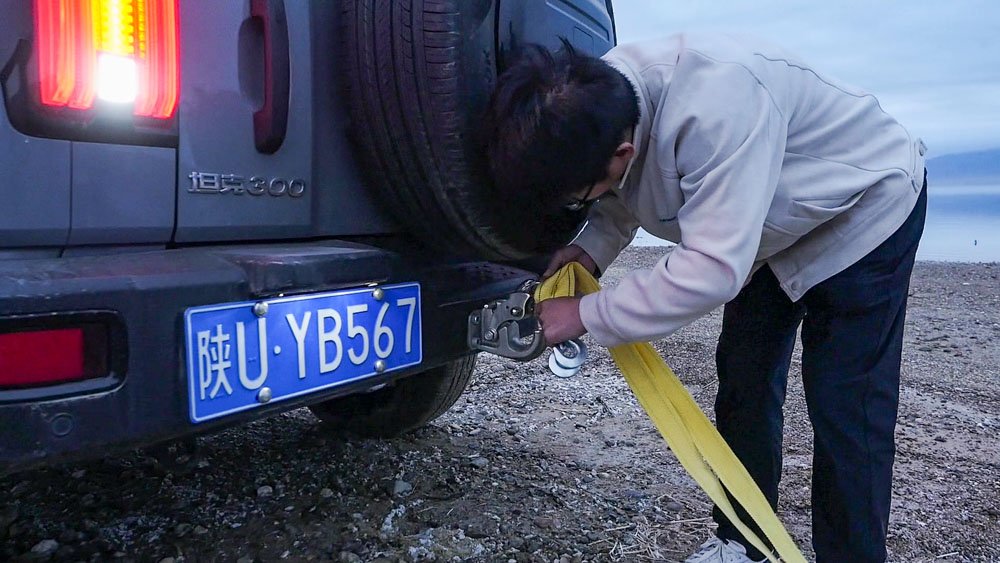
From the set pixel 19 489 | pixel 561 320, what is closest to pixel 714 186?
pixel 561 320

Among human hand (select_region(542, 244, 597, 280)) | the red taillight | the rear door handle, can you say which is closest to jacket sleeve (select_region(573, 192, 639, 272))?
human hand (select_region(542, 244, 597, 280))

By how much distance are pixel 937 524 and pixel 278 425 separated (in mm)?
2112

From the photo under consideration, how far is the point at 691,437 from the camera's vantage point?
1717mm

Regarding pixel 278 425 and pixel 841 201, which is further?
pixel 278 425

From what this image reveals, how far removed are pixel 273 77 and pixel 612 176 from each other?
0.66 meters

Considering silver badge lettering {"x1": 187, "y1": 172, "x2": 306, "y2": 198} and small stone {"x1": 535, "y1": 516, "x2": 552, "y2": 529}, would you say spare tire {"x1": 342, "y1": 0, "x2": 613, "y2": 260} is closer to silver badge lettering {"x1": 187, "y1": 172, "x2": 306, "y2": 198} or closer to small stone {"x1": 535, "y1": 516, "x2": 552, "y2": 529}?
silver badge lettering {"x1": 187, "y1": 172, "x2": 306, "y2": 198}

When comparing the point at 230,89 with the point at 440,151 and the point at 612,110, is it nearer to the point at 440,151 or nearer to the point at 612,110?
the point at 440,151

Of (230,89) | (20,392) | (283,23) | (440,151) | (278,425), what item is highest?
(283,23)

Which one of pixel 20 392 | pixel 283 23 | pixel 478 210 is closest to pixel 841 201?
pixel 478 210

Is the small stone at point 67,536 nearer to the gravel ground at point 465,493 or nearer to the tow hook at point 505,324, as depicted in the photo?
the gravel ground at point 465,493

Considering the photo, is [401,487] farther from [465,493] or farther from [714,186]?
[714,186]

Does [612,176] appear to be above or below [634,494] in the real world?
above

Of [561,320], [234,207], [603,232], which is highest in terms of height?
[234,207]

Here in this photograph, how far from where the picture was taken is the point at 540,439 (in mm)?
2752
